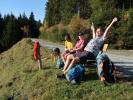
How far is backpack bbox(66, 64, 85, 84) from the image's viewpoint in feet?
52.1

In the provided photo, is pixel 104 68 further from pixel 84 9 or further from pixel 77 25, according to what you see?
pixel 84 9

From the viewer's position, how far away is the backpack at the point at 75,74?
15.9 m

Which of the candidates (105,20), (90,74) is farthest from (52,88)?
(105,20)

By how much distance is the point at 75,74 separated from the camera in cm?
1586

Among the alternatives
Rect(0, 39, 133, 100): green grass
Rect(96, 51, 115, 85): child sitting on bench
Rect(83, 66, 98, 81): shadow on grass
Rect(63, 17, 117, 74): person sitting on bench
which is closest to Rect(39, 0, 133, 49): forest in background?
Rect(0, 39, 133, 100): green grass

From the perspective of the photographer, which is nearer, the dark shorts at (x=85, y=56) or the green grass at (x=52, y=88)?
the green grass at (x=52, y=88)

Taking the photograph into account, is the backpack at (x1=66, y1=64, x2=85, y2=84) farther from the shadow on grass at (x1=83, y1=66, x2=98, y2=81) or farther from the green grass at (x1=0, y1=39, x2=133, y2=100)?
the shadow on grass at (x1=83, y1=66, x2=98, y2=81)

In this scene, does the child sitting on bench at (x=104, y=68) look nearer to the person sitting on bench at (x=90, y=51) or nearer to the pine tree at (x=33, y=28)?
the person sitting on bench at (x=90, y=51)

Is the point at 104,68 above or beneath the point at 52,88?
above

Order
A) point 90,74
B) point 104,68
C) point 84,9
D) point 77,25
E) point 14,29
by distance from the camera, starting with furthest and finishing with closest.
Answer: point 14,29
point 84,9
point 77,25
point 90,74
point 104,68

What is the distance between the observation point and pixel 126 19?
45438 millimetres

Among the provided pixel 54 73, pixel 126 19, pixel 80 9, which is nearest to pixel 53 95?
pixel 54 73

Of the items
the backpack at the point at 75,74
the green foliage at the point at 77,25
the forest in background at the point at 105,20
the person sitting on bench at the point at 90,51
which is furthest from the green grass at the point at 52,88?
the green foliage at the point at 77,25

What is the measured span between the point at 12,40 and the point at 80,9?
54.6ft
